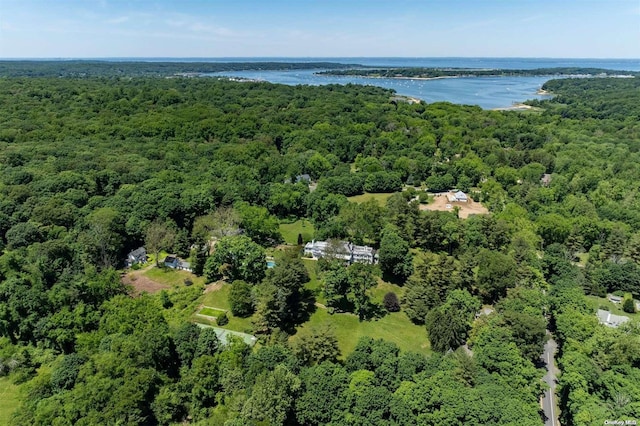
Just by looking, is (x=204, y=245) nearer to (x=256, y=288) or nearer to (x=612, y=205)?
(x=256, y=288)

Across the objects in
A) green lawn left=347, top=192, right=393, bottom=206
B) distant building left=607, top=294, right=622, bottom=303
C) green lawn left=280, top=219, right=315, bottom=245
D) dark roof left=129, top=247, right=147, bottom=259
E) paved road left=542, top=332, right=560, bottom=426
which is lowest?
paved road left=542, top=332, right=560, bottom=426

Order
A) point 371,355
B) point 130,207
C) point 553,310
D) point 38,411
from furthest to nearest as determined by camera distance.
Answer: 1. point 130,207
2. point 553,310
3. point 371,355
4. point 38,411

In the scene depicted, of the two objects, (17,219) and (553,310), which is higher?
(17,219)

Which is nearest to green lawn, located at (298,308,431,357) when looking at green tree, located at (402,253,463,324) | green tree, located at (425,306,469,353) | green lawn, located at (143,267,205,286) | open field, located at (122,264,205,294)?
green tree, located at (402,253,463,324)

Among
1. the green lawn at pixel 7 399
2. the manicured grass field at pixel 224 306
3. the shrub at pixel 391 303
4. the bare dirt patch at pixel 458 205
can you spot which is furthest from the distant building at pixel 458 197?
the green lawn at pixel 7 399

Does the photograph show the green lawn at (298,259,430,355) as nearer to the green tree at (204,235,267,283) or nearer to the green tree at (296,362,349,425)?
the green tree at (204,235,267,283)

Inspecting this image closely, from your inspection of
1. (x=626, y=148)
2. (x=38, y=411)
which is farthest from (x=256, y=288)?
(x=626, y=148)

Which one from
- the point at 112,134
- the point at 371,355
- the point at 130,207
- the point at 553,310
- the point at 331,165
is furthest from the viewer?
the point at 112,134
